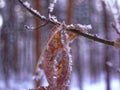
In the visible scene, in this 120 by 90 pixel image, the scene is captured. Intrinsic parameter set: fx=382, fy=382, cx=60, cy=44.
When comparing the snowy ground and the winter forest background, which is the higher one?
the winter forest background

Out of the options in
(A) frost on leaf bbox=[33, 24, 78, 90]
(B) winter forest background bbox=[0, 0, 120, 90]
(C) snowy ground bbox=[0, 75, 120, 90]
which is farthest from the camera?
(C) snowy ground bbox=[0, 75, 120, 90]

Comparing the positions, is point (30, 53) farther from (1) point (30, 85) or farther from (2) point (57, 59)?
(2) point (57, 59)

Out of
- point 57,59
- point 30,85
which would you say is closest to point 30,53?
point 30,85

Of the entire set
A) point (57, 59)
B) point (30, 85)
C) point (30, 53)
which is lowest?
point (57, 59)

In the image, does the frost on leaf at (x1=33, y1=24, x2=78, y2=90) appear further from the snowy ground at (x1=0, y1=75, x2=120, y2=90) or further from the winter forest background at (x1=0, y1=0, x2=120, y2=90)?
the snowy ground at (x1=0, y1=75, x2=120, y2=90)

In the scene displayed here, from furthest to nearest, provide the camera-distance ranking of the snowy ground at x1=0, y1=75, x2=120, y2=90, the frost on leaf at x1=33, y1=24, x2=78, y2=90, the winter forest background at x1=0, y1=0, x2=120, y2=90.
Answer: the snowy ground at x1=0, y1=75, x2=120, y2=90 → the winter forest background at x1=0, y1=0, x2=120, y2=90 → the frost on leaf at x1=33, y1=24, x2=78, y2=90

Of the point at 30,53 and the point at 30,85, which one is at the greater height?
the point at 30,53

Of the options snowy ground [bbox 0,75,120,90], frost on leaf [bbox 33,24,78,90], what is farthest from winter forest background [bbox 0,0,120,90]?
frost on leaf [bbox 33,24,78,90]

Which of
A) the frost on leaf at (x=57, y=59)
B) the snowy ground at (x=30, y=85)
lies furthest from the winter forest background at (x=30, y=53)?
the frost on leaf at (x=57, y=59)
